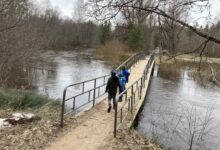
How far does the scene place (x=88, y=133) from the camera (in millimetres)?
8828

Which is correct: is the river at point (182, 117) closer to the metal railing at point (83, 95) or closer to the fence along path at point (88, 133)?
the fence along path at point (88, 133)

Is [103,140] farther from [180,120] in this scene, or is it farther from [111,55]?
[111,55]

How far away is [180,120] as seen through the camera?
14234mm

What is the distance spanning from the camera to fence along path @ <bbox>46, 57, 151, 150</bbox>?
785cm

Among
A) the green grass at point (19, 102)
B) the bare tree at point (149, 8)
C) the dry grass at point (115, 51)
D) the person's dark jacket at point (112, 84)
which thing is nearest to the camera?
the bare tree at point (149, 8)

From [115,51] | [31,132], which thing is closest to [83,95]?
[31,132]

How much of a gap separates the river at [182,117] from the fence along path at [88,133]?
169 centimetres

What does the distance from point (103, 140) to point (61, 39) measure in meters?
80.7

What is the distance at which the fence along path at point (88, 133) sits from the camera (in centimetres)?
785

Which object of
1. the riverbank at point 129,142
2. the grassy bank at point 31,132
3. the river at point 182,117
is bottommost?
the river at point 182,117

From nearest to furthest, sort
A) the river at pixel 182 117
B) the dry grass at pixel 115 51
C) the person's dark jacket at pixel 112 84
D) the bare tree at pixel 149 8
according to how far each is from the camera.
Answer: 1. the bare tree at pixel 149 8
2. the person's dark jacket at pixel 112 84
3. the river at pixel 182 117
4. the dry grass at pixel 115 51

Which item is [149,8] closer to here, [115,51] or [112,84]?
[112,84]

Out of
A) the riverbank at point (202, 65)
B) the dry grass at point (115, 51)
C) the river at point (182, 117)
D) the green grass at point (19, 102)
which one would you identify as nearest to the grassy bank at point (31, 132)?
the green grass at point (19, 102)

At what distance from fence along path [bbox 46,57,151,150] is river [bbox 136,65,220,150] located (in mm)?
1693
